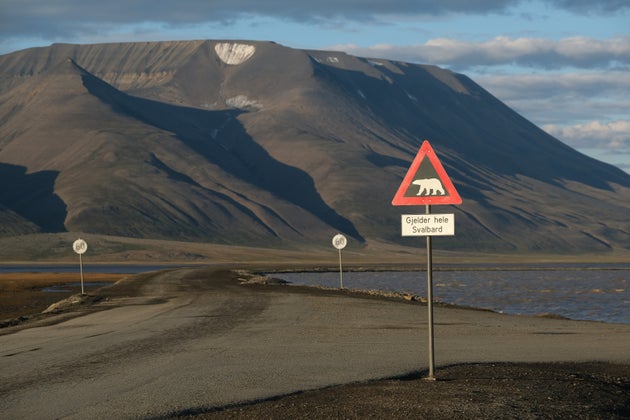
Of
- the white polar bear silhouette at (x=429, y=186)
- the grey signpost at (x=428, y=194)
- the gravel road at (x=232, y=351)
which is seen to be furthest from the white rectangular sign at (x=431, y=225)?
the gravel road at (x=232, y=351)

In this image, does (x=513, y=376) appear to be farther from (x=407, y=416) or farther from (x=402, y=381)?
(x=407, y=416)

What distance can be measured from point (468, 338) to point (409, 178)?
10239 millimetres

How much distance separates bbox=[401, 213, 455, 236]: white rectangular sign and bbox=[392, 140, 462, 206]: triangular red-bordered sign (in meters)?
0.23

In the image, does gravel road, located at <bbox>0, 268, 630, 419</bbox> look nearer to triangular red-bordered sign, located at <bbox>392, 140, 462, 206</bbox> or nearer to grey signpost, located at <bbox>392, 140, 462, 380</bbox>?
grey signpost, located at <bbox>392, 140, 462, 380</bbox>

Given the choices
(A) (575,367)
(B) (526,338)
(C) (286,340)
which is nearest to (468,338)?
(B) (526,338)

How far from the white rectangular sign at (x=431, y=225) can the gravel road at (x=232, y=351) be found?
275 cm

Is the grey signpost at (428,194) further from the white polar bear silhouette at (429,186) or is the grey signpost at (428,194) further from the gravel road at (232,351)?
the gravel road at (232,351)

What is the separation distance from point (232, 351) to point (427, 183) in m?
7.26

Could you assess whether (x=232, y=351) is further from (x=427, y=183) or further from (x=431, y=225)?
(x=427, y=183)

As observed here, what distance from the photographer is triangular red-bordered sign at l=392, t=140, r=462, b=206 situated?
52.8 ft

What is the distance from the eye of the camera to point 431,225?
16.2m

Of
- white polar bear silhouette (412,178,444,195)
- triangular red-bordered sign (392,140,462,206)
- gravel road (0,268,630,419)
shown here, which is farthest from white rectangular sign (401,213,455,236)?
gravel road (0,268,630,419)

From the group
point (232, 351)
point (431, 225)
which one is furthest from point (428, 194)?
point (232, 351)

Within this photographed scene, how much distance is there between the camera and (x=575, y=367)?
19.5m
